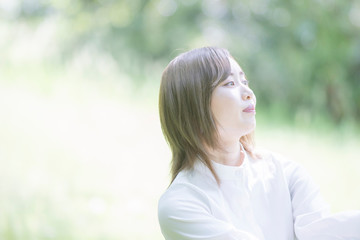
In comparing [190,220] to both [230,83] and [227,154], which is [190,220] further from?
[230,83]

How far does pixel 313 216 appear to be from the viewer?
4.26 feet

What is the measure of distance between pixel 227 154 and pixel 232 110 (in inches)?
5.2

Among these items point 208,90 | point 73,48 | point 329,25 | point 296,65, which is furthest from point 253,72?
point 208,90

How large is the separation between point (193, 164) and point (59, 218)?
126 cm

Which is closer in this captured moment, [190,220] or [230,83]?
[190,220]

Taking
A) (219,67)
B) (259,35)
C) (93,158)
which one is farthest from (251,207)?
(259,35)

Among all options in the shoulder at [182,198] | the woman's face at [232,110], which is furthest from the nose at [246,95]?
the shoulder at [182,198]

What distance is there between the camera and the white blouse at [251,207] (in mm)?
1194

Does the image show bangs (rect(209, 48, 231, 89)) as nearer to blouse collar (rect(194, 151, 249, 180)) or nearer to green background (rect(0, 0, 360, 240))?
blouse collar (rect(194, 151, 249, 180))

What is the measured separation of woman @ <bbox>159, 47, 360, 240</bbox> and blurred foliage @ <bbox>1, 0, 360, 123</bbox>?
2505 mm

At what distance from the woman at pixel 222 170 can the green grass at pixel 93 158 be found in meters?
1.17

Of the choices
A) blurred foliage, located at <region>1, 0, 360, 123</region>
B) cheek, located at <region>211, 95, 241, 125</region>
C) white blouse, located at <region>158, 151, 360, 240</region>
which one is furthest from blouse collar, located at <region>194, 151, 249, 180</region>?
blurred foliage, located at <region>1, 0, 360, 123</region>

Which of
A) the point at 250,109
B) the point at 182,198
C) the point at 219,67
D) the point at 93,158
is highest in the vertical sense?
the point at 219,67

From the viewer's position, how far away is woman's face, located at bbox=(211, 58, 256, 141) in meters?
1.28
